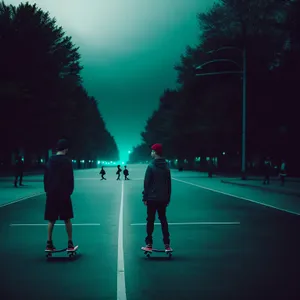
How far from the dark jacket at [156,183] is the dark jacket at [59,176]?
1.24 m

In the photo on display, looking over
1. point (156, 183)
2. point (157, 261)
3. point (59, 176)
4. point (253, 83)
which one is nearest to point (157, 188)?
point (156, 183)

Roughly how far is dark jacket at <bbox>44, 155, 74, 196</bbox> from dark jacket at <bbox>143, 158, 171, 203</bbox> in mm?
1239

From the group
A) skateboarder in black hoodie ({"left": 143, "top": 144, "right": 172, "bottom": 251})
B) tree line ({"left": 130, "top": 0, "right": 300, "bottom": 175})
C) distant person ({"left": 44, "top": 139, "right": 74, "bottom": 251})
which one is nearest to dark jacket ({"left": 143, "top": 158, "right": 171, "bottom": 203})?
skateboarder in black hoodie ({"left": 143, "top": 144, "right": 172, "bottom": 251})

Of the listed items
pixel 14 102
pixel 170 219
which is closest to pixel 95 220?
pixel 170 219

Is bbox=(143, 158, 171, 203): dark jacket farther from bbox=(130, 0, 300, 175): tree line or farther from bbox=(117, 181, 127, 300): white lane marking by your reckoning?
bbox=(130, 0, 300, 175): tree line

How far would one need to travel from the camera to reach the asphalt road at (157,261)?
7312 millimetres

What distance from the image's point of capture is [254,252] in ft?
34.1

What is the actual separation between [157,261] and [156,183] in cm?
128

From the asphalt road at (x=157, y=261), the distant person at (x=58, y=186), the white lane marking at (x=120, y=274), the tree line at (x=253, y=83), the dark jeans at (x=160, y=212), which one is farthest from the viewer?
the tree line at (x=253, y=83)

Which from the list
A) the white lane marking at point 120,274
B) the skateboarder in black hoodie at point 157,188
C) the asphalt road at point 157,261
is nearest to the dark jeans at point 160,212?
the skateboarder in black hoodie at point 157,188

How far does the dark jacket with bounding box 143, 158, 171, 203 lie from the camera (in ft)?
31.1

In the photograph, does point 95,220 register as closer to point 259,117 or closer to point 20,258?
point 20,258

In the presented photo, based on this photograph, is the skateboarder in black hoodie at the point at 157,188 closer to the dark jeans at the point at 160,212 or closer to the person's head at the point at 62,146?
the dark jeans at the point at 160,212

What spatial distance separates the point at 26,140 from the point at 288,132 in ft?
91.4
